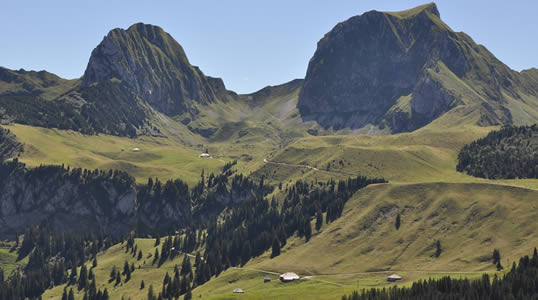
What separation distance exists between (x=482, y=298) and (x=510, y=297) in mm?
8742

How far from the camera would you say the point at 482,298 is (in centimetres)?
19788

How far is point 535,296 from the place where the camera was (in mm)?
193625

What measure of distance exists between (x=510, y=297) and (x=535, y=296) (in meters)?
7.86

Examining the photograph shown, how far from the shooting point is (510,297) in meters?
195

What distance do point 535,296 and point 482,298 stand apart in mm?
16456
